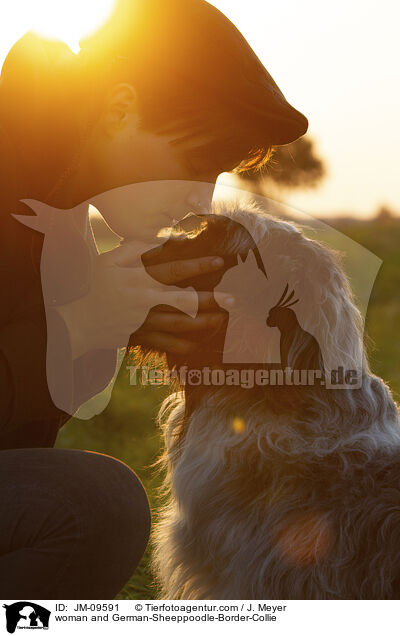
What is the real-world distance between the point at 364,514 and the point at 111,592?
0.97 meters

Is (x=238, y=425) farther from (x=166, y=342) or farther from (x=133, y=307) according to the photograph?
(x=133, y=307)

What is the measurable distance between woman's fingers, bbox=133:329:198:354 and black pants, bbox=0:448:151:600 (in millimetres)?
453

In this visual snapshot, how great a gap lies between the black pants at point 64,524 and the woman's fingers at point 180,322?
517 mm

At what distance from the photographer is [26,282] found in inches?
97.5

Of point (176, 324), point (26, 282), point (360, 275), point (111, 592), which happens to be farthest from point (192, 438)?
point (360, 275)

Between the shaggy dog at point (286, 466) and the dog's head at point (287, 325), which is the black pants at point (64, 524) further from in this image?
the dog's head at point (287, 325)

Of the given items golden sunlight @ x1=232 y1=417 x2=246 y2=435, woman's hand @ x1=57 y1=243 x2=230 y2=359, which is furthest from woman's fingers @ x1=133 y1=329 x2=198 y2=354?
golden sunlight @ x1=232 y1=417 x2=246 y2=435

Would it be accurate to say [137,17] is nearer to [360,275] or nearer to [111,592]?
[360,275]

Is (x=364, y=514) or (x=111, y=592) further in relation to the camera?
(x=111, y=592)

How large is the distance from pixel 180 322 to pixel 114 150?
0.71m

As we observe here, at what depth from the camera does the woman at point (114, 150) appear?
2426 mm

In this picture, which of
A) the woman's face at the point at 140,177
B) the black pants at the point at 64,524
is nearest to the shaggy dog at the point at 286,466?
the woman's face at the point at 140,177

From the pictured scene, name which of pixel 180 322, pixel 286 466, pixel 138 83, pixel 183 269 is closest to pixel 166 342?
pixel 180 322
